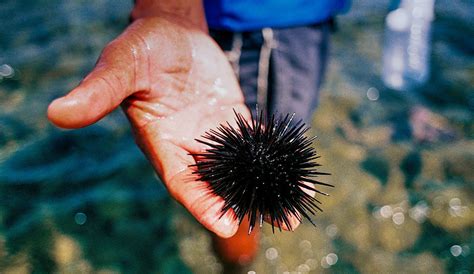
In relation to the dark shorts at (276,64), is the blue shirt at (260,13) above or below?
above

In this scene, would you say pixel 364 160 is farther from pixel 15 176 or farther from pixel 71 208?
pixel 15 176

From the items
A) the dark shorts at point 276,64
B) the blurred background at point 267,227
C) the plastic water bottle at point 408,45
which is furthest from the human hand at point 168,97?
the plastic water bottle at point 408,45

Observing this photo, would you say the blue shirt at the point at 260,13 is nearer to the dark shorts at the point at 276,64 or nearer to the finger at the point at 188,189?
the dark shorts at the point at 276,64

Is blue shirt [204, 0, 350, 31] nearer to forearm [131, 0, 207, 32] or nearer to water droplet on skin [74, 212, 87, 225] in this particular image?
A: forearm [131, 0, 207, 32]

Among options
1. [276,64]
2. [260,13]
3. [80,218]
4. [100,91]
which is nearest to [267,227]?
[276,64]

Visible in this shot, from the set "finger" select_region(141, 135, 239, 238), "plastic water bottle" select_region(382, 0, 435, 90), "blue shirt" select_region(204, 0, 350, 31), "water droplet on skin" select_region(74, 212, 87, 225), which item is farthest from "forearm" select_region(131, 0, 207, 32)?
"plastic water bottle" select_region(382, 0, 435, 90)

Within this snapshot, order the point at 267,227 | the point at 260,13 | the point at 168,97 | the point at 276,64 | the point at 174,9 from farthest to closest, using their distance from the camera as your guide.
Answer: the point at 267,227
the point at 276,64
the point at 260,13
the point at 174,9
the point at 168,97

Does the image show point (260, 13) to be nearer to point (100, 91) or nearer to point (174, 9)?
point (174, 9)
